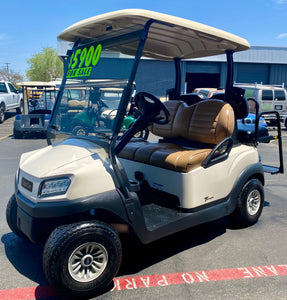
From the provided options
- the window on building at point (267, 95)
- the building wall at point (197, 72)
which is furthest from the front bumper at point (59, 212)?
the building wall at point (197, 72)

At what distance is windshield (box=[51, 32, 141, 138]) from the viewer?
275cm

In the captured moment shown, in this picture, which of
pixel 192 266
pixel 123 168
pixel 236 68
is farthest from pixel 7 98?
pixel 236 68

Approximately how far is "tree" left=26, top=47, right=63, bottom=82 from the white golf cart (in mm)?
39607

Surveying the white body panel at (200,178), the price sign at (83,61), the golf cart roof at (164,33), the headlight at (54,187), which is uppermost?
the golf cart roof at (164,33)

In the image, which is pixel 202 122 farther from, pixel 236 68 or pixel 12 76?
pixel 12 76

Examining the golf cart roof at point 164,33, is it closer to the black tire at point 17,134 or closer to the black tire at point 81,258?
the black tire at point 81,258

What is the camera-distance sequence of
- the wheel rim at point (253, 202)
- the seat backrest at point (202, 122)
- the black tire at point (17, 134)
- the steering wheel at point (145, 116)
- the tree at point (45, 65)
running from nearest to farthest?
the steering wheel at point (145, 116), the seat backrest at point (202, 122), the wheel rim at point (253, 202), the black tire at point (17, 134), the tree at point (45, 65)

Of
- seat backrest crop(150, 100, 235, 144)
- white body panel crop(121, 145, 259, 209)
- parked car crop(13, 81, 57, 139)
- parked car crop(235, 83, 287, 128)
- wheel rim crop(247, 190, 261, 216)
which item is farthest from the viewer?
parked car crop(235, 83, 287, 128)

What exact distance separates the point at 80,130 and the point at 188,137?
4.86 ft

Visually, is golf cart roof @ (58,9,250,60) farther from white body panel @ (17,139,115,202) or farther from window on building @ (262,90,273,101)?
window on building @ (262,90,273,101)

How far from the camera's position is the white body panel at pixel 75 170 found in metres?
2.41

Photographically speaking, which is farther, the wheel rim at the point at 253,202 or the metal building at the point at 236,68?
the metal building at the point at 236,68

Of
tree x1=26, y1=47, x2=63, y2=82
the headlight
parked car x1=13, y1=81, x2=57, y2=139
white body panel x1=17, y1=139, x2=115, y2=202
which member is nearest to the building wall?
parked car x1=13, y1=81, x2=57, y2=139

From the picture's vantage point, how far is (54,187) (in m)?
2.40
